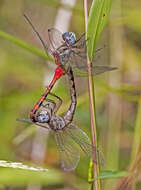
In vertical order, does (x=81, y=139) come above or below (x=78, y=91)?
below

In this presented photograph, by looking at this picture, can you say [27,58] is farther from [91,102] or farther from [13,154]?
[91,102]

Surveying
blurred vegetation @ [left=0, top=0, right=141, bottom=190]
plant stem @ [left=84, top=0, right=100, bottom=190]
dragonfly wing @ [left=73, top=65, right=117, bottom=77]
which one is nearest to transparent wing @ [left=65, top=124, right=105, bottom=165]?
plant stem @ [left=84, top=0, right=100, bottom=190]

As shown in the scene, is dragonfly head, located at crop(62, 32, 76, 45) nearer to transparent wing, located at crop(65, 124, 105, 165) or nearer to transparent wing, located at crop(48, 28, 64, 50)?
transparent wing, located at crop(48, 28, 64, 50)

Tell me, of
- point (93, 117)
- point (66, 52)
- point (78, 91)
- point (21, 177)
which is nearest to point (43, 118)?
point (66, 52)

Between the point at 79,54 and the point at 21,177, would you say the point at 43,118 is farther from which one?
the point at 21,177

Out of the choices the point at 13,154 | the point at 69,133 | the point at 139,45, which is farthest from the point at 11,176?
the point at 139,45
